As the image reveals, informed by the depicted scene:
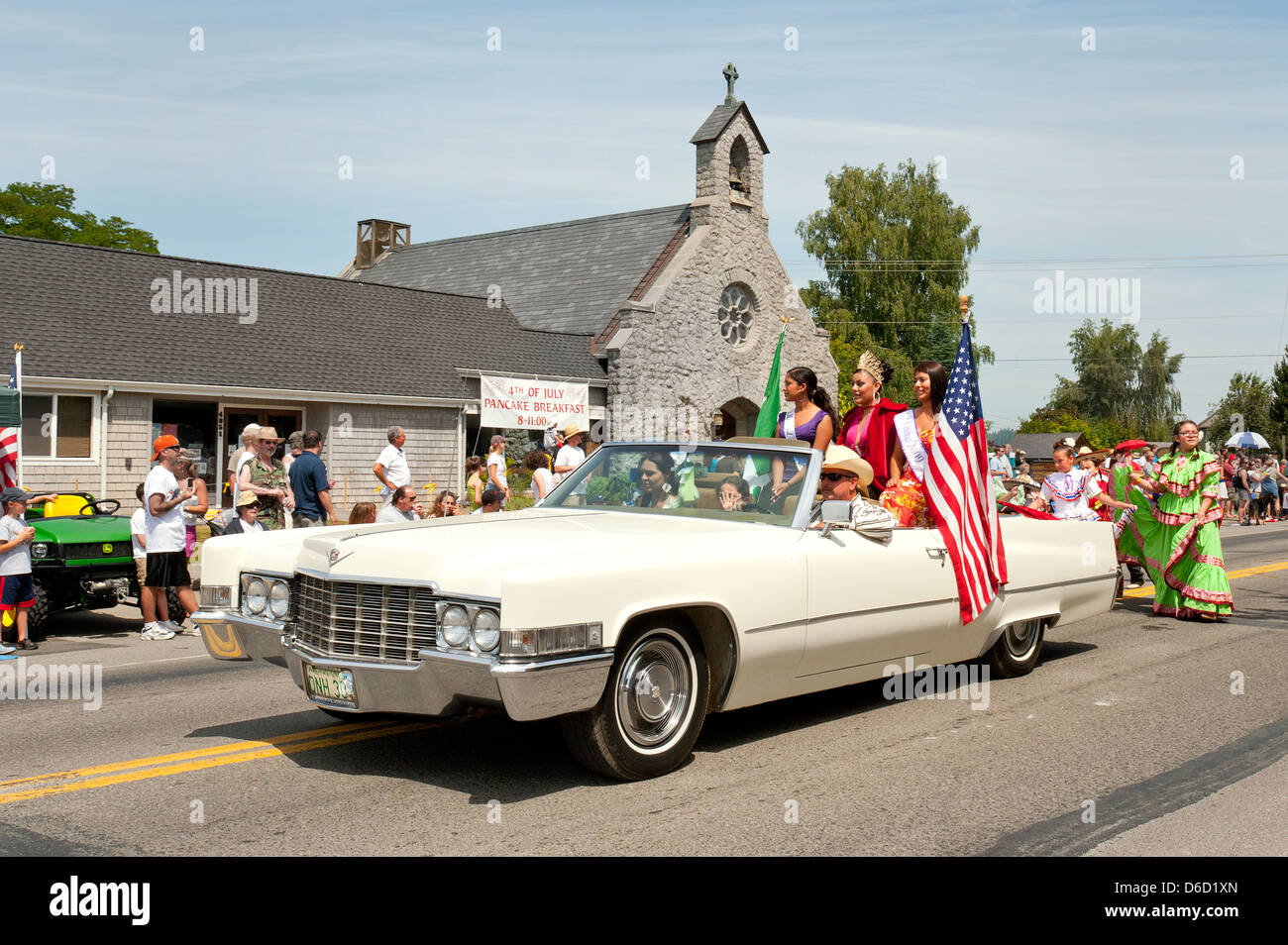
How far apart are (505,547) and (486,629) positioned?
0.53 m

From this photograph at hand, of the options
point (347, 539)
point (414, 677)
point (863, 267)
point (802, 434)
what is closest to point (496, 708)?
point (414, 677)

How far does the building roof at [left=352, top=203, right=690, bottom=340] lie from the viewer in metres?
32.3

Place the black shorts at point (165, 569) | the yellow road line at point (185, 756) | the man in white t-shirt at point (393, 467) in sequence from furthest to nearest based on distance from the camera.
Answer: the man in white t-shirt at point (393, 467) < the black shorts at point (165, 569) < the yellow road line at point (185, 756)

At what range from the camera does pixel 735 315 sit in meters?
33.1

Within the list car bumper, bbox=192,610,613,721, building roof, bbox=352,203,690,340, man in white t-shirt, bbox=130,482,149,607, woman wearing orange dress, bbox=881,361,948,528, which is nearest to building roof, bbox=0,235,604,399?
building roof, bbox=352,203,690,340

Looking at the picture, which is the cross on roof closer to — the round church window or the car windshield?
the round church window

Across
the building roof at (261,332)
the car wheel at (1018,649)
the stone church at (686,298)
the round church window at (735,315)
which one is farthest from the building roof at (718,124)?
the car wheel at (1018,649)

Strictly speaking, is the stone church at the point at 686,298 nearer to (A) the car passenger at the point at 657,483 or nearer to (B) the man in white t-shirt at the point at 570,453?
(B) the man in white t-shirt at the point at 570,453

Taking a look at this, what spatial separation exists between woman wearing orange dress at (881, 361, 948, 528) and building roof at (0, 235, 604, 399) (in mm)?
15980

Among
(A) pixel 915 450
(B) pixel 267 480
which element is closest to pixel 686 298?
(B) pixel 267 480

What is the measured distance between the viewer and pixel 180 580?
1097cm

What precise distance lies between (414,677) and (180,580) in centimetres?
666

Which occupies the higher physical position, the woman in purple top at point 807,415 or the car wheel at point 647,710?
the woman in purple top at point 807,415

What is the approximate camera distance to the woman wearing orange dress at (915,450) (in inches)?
304
